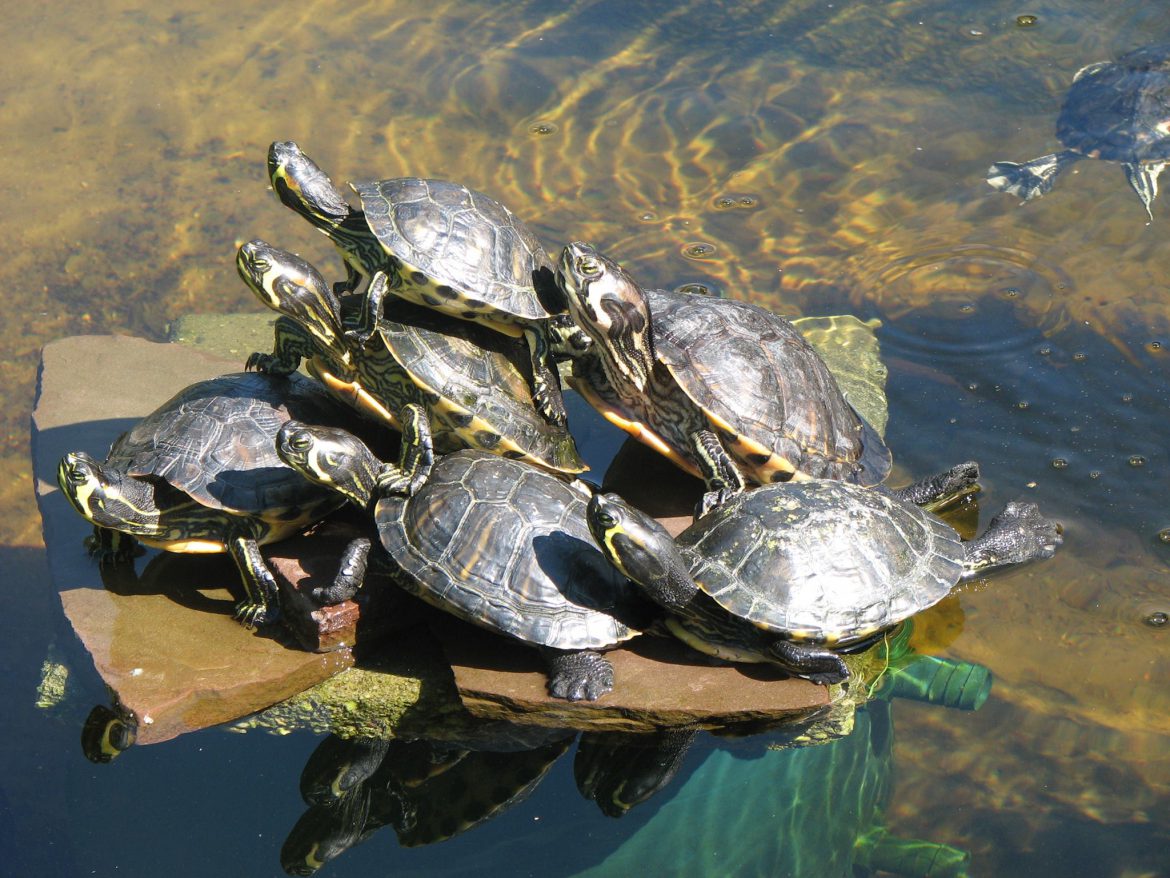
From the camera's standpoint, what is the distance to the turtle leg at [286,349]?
524 cm

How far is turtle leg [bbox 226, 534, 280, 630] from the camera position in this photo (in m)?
4.70

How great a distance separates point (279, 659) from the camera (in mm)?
4613

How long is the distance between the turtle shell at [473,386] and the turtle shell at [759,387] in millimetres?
734

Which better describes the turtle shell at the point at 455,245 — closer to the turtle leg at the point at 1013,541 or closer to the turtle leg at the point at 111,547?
the turtle leg at the point at 111,547

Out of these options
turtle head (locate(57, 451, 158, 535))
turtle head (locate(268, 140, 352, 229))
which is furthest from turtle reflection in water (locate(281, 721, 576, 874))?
turtle head (locate(268, 140, 352, 229))

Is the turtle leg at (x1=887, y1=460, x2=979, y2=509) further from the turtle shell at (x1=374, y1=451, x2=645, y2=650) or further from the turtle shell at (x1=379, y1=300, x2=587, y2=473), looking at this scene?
the turtle shell at (x1=374, y1=451, x2=645, y2=650)

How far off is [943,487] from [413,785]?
319 centimetres

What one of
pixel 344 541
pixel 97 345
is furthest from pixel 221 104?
pixel 344 541

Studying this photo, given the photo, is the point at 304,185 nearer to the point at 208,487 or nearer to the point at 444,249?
the point at 444,249

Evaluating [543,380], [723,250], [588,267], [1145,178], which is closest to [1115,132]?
[1145,178]

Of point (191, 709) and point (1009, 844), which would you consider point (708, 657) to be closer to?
point (1009, 844)

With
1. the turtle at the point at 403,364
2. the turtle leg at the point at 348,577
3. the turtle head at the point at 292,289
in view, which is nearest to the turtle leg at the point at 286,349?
the turtle at the point at 403,364

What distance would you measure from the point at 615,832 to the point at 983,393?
13.5ft

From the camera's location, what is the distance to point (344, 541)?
5059 millimetres
